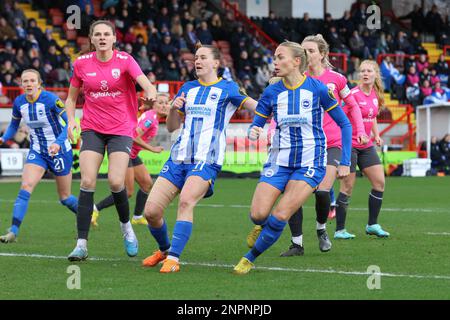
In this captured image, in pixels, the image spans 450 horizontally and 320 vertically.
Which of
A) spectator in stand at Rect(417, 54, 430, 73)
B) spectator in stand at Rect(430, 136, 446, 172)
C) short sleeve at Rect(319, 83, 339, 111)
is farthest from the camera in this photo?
spectator in stand at Rect(417, 54, 430, 73)

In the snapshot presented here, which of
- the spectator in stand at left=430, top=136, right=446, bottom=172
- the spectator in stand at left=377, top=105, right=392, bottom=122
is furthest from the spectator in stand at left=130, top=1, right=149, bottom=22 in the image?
the spectator in stand at left=430, top=136, right=446, bottom=172

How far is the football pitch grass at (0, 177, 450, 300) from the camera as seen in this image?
759cm

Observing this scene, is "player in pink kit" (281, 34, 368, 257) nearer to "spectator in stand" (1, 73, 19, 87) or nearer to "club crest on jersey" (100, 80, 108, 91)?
"club crest on jersey" (100, 80, 108, 91)

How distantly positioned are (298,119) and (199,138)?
2.98 feet

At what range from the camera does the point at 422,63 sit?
118 ft

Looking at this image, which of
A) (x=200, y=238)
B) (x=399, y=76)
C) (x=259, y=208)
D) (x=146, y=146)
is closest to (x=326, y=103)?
(x=259, y=208)

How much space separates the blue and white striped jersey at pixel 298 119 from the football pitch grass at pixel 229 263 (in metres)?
1.00

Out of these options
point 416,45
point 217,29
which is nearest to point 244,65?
point 217,29

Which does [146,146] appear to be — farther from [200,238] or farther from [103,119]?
[103,119]

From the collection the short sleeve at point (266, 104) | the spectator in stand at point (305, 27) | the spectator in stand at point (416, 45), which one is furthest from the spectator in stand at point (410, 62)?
the short sleeve at point (266, 104)

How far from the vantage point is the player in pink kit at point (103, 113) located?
959 cm

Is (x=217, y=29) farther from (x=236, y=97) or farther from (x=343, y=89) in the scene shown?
(x=236, y=97)

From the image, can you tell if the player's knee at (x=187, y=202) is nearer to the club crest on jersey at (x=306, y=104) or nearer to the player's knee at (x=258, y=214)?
the player's knee at (x=258, y=214)

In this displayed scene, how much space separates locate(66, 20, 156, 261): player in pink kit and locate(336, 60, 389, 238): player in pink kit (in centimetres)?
326
